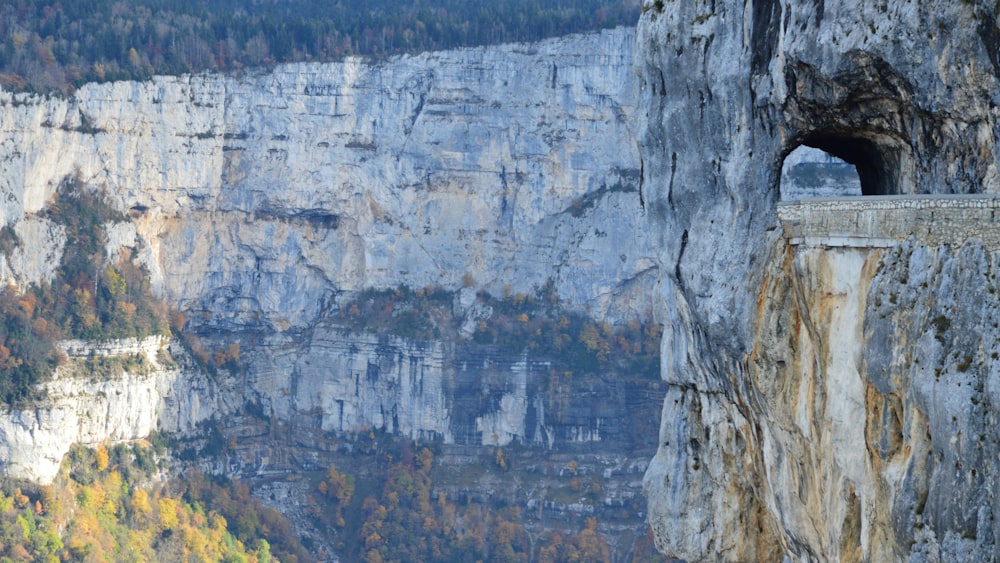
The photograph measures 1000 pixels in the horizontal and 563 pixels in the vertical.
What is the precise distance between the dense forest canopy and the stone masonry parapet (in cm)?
7465

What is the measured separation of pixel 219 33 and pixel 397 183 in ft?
43.4

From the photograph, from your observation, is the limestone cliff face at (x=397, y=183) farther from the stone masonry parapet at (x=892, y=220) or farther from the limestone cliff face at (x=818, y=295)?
the stone masonry parapet at (x=892, y=220)

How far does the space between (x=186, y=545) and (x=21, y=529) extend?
8049 mm

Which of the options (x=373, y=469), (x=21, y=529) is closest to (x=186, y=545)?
(x=21, y=529)

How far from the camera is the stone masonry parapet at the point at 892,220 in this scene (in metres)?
15.3

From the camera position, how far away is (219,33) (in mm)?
96062

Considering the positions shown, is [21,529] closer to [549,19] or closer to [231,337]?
[231,337]

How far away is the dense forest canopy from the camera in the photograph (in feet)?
298

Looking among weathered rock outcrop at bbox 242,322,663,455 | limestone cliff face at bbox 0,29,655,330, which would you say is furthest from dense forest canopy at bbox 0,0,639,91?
weathered rock outcrop at bbox 242,322,663,455

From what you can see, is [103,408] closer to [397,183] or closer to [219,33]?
[397,183]

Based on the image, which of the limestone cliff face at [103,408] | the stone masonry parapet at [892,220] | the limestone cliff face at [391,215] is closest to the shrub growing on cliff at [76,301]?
the limestone cliff face at [103,408]

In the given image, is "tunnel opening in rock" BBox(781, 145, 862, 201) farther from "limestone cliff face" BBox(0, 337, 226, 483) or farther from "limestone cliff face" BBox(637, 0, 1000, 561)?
"limestone cliff face" BBox(637, 0, 1000, 561)

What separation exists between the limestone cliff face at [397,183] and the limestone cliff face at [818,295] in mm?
69508

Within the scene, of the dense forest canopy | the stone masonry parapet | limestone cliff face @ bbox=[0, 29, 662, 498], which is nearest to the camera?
the stone masonry parapet
